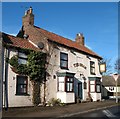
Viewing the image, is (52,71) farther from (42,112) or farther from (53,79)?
(42,112)

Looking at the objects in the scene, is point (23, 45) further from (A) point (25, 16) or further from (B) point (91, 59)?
(B) point (91, 59)

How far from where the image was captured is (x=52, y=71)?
2497cm

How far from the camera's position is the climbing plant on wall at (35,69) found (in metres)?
21.8

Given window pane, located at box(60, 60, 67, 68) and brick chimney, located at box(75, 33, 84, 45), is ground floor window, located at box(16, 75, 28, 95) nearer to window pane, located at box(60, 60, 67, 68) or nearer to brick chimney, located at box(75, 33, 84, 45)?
window pane, located at box(60, 60, 67, 68)

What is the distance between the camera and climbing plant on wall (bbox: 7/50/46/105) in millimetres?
21766

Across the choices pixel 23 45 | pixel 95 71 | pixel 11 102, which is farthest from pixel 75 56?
pixel 11 102

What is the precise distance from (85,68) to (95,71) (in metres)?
2.97

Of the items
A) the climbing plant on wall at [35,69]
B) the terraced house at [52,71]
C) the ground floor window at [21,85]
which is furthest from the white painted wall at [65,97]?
the ground floor window at [21,85]

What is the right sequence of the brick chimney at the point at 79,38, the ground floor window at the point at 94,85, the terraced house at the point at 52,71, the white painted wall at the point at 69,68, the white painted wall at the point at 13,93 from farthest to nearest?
1. the brick chimney at the point at 79,38
2. the ground floor window at the point at 94,85
3. the white painted wall at the point at 69,68
4. the terraced house at the point at 52,71
5. the white painted wall at the point at 13,93

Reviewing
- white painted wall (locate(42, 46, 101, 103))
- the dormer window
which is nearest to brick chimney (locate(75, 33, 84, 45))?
white painted wall (locate(42, 46, 101, 103))

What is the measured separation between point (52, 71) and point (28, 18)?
255 inches

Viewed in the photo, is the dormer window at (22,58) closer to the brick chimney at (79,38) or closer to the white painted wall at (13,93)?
the white painted wall at (13,93)

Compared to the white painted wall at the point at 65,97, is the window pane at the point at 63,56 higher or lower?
higher

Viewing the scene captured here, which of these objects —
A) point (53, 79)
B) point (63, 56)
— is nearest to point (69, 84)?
point (53, 79)
